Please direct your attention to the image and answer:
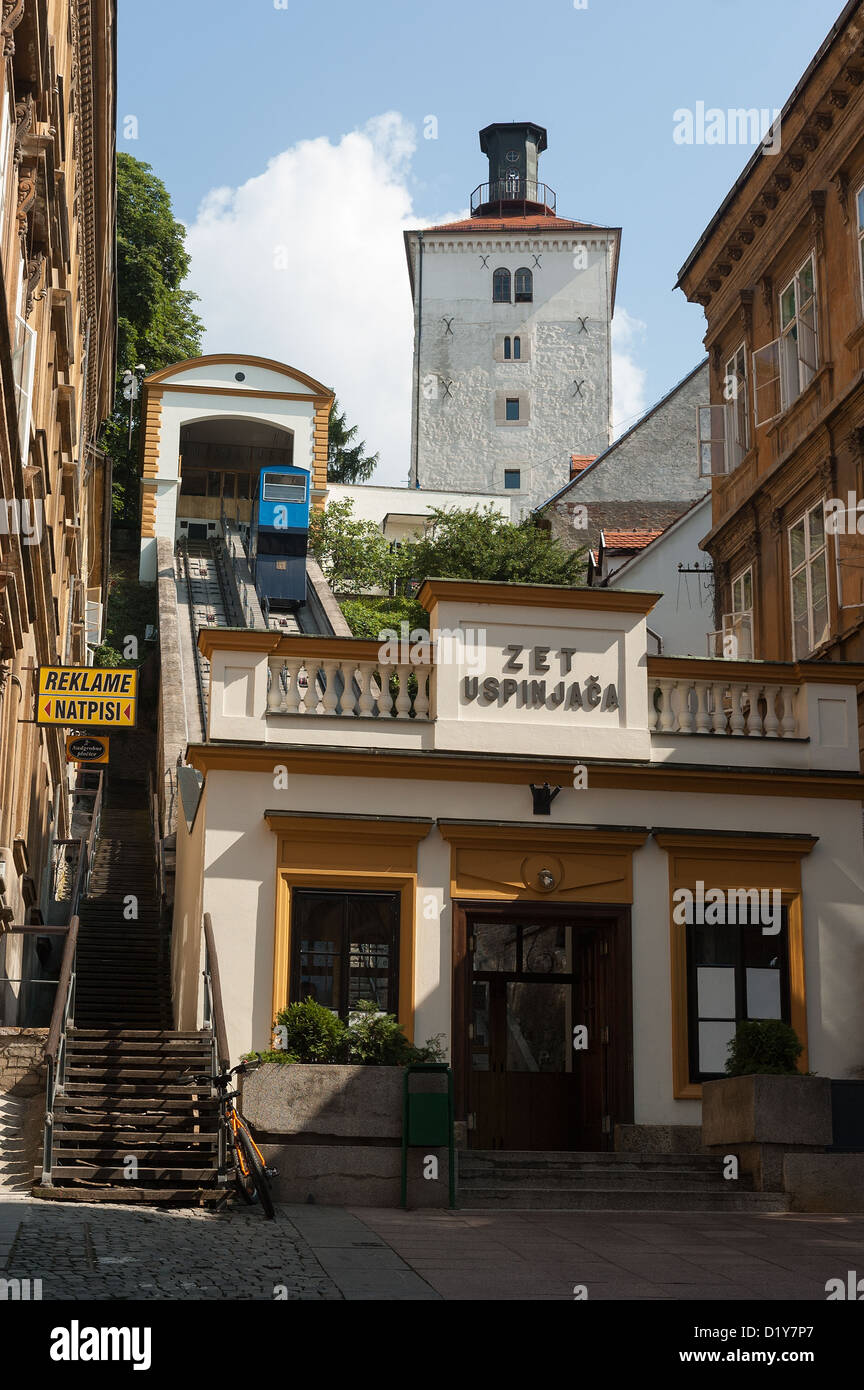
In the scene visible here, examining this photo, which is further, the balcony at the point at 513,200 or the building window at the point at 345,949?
the balcony at the point at 513,200

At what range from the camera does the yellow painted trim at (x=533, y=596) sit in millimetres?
18578

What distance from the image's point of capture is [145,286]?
60.7 m

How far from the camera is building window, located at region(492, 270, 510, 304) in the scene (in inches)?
2913

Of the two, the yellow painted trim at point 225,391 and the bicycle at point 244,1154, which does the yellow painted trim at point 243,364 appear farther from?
the bicycle at point 244,1154

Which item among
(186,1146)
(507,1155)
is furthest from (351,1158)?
(507,1155)

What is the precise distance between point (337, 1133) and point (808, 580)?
11285 millimetres

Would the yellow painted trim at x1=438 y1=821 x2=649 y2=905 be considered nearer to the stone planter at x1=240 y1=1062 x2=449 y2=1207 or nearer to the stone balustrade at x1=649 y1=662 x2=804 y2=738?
the stone balustrade at x1=649 y1=662 x2=804 y2=738

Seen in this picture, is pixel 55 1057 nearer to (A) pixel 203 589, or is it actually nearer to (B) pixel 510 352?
(A) pixel 203 589

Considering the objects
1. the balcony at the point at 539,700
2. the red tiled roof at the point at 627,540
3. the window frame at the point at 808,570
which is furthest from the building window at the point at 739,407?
the red tiled roof at the point at 627,540

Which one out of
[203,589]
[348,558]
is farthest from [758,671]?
[348,558]

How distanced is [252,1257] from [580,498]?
4224 centimetres

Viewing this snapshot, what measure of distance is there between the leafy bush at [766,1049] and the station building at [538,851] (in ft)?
6.61
